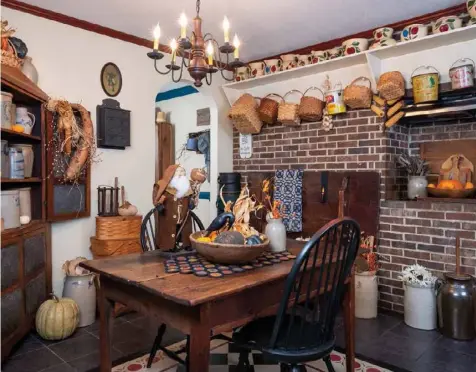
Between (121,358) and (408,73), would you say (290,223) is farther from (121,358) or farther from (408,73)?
(121,358)

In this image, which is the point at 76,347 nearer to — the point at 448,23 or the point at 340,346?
the point at 340,346

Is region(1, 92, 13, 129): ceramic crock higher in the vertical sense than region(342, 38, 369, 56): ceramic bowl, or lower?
lower

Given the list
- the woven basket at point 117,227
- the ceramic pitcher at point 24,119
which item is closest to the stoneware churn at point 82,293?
the woven basket at point 117,227

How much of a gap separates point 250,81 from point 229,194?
1219 mm

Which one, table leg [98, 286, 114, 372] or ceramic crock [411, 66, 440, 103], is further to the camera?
ceramic crock [411, 66, 440, 103]

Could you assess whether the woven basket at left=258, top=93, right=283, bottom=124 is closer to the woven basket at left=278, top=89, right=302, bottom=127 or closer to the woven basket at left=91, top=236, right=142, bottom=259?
the woven basket at left=278, top=89, right=302, bottom=127

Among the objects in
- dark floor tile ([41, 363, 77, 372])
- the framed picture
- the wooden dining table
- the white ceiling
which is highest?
the white ceiling

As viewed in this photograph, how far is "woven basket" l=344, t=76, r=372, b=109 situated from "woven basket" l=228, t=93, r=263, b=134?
1009mm

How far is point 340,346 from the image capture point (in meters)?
2.65

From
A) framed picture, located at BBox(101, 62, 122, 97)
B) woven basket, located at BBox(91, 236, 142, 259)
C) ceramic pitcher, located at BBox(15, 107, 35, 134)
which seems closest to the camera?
ceramic pitcher, located at BBox(15, 107, 35, 134)

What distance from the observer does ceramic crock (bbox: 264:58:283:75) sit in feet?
13.2

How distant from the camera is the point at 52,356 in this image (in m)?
2.50

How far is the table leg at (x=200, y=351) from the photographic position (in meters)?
1.36

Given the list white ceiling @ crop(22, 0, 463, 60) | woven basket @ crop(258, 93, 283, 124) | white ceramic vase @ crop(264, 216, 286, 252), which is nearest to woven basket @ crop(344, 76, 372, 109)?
white ceiling @ crop(22, 0, 463, 60)
